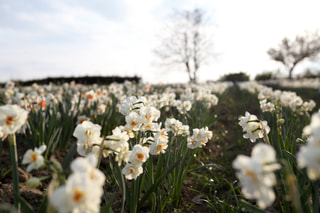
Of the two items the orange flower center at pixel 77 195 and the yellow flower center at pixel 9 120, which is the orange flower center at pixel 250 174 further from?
the yellow flower center at pixel 9 120

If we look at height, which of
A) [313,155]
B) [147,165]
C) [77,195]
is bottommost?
[147,165]

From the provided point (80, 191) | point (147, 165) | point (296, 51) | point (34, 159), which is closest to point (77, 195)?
point (80, 191)

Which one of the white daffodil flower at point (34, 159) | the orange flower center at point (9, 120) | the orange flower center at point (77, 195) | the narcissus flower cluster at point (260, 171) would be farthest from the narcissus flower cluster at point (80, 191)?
the orange flower center at point (9, 120)

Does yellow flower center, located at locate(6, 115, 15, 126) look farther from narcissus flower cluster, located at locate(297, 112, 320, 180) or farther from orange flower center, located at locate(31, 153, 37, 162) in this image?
narcissus flower cluster, located at locate(297, 112, 320, 180)

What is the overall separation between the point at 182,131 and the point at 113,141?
3.63 ft

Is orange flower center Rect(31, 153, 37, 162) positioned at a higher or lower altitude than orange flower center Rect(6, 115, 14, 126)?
lower

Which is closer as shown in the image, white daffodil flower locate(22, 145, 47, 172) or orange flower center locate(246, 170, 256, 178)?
orange flower center locate(246, 170, 256, 178)

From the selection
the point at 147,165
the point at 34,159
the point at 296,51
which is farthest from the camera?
the point at 296,51

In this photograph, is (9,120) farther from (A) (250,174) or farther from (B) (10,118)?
(A) (250,174)

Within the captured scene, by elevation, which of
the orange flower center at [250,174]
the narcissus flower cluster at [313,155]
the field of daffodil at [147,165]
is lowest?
the field of daffodil at [147,165]

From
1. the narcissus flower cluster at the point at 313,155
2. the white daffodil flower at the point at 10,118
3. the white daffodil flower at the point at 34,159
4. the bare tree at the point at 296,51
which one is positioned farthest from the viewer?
the bare tree at the point at 296,51

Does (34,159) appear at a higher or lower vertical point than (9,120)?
lower

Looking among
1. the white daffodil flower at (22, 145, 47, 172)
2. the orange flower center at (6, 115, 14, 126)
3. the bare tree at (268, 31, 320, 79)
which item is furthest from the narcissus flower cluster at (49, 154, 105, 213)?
the bare tree at (268, 31, 320, 79)

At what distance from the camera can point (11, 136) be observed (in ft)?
4.06
